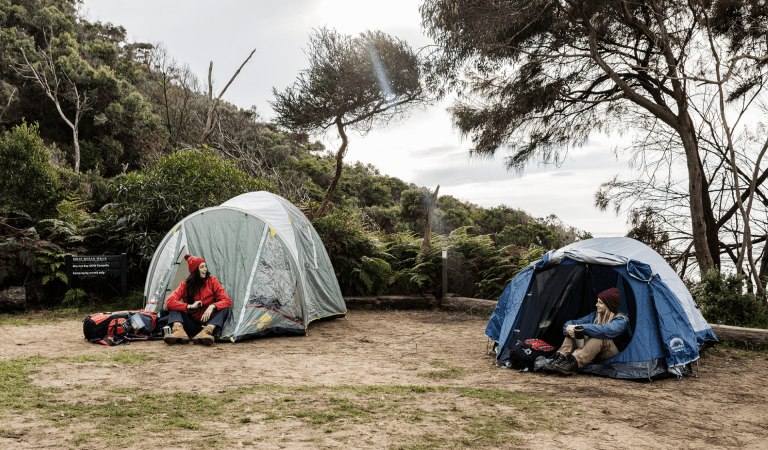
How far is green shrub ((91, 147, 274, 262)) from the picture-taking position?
987 centimetres

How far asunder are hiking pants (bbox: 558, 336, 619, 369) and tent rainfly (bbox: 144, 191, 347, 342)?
12.1 ft

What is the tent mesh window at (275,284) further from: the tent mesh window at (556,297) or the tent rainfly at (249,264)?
the tent mesh window at (556,297)

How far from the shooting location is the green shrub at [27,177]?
939 centimetres

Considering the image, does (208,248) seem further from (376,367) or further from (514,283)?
(514,283)

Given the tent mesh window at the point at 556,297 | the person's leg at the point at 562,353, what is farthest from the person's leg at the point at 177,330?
the person's leg at the point at 562,353

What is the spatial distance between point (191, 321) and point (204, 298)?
34 centimetres

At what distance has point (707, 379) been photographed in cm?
537

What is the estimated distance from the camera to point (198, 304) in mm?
6637

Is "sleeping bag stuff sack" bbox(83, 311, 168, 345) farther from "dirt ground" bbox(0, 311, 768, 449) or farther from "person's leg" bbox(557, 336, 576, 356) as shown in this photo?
"person's leg" bbox(557, 336, 576, 356)

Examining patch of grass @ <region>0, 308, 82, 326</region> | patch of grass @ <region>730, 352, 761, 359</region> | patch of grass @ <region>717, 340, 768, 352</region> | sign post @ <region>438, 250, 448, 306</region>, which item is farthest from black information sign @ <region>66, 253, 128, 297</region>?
patch of grass @ <region>717, 340, 768, 352</region>

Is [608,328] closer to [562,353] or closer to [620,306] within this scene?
[562,353]

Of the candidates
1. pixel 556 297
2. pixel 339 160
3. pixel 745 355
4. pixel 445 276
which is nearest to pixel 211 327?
pixel 556 297

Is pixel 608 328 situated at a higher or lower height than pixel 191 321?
higher

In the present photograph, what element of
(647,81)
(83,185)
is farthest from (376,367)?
(83,185)
